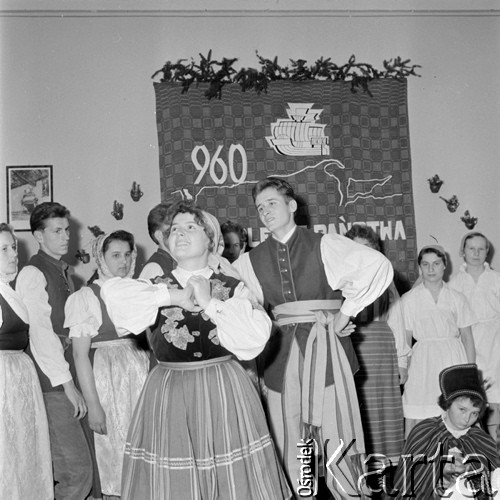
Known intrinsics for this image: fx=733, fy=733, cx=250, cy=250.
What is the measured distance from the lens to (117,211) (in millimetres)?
6410

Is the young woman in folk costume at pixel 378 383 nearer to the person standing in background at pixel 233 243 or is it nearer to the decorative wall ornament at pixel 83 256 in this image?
the person standing in background at pixel 233 243

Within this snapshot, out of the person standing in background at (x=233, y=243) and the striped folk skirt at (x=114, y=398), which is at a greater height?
the person standing in background at (x=233, y=243)

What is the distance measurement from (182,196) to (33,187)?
1.29 m

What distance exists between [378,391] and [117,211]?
9.26ft

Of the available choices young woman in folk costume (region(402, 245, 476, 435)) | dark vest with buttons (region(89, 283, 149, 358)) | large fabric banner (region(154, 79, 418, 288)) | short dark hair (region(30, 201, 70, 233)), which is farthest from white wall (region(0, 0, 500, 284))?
dark vest with buttons (region(89, 283, 149, 358))

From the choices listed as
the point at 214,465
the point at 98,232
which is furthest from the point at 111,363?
the point at 98,232

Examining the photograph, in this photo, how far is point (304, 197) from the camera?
6.49 m

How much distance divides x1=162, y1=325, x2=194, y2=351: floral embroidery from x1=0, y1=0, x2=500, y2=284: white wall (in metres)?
3.51

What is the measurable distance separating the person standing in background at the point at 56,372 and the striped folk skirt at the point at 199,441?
4.32ft

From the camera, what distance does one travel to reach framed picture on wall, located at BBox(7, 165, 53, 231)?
20.8 ft

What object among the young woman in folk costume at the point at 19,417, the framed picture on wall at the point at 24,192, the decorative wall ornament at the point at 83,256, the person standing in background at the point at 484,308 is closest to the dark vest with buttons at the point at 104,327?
the young woman in folk costume at the point at 19,417

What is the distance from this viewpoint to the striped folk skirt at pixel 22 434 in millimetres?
3801

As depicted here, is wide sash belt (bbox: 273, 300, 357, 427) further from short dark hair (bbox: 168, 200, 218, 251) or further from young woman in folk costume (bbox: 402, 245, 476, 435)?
young woman in folk costume (bbox: 402, 245, 476, 435)

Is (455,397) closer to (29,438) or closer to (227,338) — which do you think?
(227,338)
